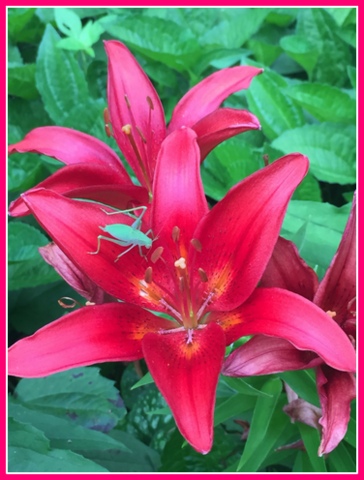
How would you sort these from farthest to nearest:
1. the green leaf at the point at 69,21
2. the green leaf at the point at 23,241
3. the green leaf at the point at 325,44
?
the green leaf at the point at 325,44, the green leaf at the point at 69,21, the green leaf at the point at 23,241

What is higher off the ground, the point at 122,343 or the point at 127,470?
the point at 122,343

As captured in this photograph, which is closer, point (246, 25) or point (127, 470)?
point (127, 470)

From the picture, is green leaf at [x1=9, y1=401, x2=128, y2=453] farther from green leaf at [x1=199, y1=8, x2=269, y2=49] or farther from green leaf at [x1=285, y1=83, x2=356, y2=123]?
green leaf at [x1=199, y1=8, x2=269, y2=49]

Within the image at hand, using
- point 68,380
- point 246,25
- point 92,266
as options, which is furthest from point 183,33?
point 92,266

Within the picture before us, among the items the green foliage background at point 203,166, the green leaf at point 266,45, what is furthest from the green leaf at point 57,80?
the green leaf at point 266,45

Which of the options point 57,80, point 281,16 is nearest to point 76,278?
point 57,80

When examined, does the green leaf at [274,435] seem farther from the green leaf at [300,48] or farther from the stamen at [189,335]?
the green leaf at [300,48]

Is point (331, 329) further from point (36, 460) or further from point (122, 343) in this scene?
point (36, 460)
